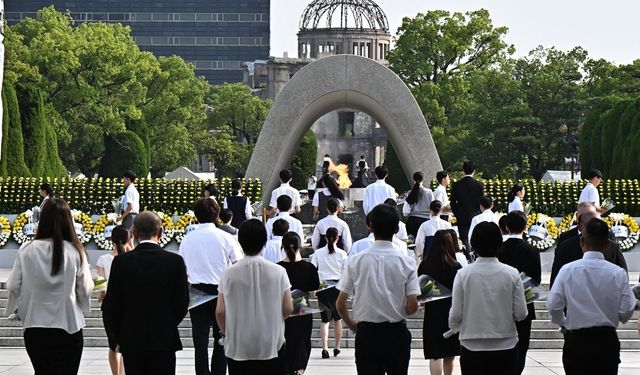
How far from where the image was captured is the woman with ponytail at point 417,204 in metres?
18.9

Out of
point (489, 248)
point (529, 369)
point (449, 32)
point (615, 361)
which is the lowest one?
point (529, 369)

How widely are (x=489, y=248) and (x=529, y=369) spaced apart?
544 centimetres

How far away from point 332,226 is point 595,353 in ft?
21.5

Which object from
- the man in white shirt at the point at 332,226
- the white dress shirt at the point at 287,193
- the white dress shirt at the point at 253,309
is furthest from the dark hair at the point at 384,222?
the white dress shirt at the point at 287,193

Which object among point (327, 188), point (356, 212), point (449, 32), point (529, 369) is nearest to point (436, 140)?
point (449, 32)

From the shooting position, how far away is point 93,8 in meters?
160

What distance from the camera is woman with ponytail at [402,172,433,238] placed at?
1886 cm

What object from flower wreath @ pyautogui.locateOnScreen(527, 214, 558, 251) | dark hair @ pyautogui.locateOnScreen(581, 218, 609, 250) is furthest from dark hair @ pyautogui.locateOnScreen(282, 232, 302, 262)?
flower wreath @ pyautogui.locateOnScreen(527, 214, 558, 251)

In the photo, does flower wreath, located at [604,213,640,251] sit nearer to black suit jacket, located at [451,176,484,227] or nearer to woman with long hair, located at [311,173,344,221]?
black suit jacket, located at [451,176,484,227]

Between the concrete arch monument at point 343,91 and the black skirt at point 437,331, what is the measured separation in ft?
48.6

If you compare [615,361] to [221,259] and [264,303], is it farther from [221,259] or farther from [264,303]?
[221,259]

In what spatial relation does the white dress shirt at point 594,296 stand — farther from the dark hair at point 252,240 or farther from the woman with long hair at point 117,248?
the woman with long hair at point 117,248

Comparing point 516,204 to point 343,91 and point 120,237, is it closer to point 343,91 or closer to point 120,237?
point 120,237

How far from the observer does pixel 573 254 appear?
34.3 feet
